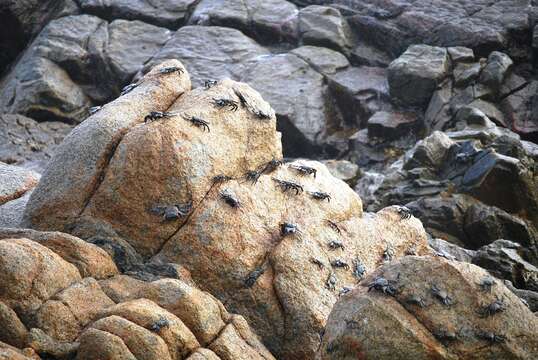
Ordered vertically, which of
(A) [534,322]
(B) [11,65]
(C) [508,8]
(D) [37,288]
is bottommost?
(B) [11,65]

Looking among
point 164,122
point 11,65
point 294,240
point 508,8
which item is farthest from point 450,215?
point 11,65

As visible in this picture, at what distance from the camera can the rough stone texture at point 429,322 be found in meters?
11.2

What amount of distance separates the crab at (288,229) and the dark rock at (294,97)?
16.9m

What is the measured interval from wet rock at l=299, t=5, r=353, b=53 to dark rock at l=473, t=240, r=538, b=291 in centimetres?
1782

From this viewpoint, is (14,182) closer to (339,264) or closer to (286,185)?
(286,185)

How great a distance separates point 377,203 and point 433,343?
14.3 m

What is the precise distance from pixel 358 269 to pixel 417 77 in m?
18.5

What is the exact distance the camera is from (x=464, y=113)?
29594 mm

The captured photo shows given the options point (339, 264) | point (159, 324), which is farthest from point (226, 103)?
point (159, 324)

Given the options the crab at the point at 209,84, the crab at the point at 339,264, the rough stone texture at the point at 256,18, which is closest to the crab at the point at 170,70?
the crab at the point at 209,84

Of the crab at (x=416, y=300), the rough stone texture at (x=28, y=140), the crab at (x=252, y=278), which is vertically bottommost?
the rough stone texture at (x=28, y=140)

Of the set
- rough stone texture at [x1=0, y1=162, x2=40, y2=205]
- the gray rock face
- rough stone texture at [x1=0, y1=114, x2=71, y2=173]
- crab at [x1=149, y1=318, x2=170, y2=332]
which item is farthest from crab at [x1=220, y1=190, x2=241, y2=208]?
the gray rock face

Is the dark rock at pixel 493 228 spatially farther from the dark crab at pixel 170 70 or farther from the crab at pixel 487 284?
the crab at pixel 487 284

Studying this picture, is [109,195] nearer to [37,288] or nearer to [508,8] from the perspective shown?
[37,288]
